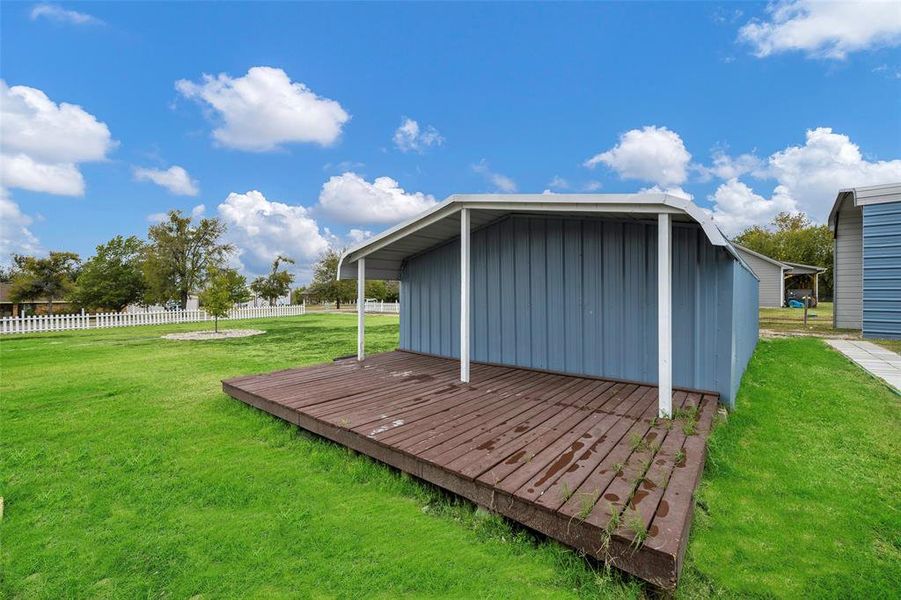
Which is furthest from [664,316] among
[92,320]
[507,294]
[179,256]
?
[179,256]

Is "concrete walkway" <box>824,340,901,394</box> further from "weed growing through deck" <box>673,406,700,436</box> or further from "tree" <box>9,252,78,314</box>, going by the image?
"tree" <box>9,252,78,314</box>

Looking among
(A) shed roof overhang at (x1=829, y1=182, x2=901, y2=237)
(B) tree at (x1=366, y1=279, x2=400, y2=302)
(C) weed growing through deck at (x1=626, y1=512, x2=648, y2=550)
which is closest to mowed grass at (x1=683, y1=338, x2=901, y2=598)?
(C) weed growing through deck at (x1=626, y1=512, x2=648, y2=550)

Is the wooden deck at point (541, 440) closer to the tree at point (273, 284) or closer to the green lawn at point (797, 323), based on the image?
the green lawn at point (797, 323)

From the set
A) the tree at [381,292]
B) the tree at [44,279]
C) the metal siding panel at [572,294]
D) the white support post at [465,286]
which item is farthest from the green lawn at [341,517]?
the tree at [381,292]

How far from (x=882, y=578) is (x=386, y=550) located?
7.79ft

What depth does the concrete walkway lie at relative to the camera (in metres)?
5.52

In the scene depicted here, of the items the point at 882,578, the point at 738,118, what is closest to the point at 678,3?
the point at 738,118

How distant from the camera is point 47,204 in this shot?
17672mm

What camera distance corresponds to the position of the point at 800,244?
28.9 meters

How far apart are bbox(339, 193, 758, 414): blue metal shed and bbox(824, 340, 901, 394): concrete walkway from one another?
230 cm

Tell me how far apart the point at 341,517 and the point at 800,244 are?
127ft

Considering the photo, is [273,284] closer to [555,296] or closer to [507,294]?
[507,294]

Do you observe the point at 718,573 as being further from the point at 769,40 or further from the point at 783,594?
the point at 769,40

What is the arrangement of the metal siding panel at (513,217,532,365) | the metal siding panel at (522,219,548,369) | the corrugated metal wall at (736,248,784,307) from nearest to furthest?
the metal siding panel at (522,219,548,369) < the metal siding panel at (513,217,532,365) < the corrugated metal wall at (736,248,784,307)
